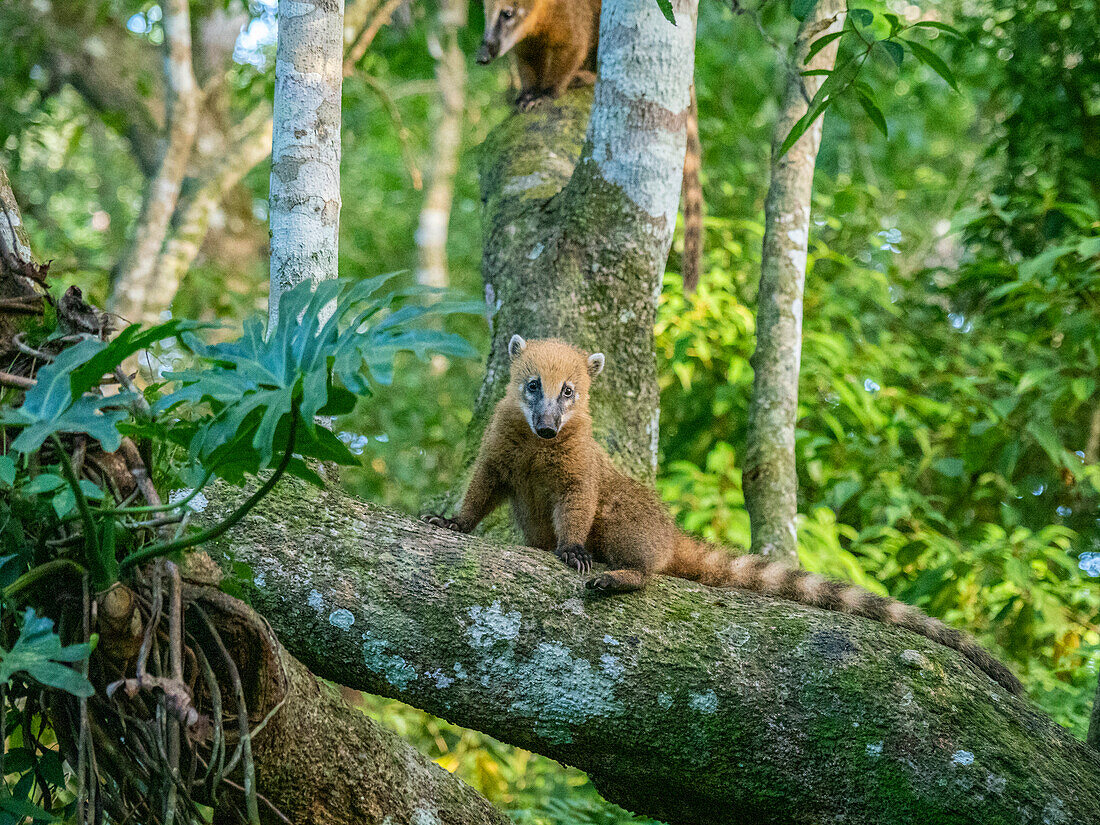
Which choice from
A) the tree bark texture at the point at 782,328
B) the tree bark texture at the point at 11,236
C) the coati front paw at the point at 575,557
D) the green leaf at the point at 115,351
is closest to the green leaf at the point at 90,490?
the green leaf at the point at 115,351

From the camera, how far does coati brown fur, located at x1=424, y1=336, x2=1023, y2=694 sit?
286 cm

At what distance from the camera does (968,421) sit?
5254 mm

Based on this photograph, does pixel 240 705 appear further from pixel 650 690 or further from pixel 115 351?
pixel 650 690

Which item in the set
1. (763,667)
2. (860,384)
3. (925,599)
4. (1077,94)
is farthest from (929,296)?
(763,667)

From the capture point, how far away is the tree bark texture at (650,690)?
6.71 feet

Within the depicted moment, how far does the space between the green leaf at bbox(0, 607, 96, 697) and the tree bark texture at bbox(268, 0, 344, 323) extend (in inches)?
55.5

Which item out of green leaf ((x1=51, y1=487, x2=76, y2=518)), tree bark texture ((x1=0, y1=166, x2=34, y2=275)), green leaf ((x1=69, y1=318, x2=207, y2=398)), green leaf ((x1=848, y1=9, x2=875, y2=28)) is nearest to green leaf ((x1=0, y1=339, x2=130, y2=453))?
green leaf ((x1=69, y1=318, x2=207, y2=398))

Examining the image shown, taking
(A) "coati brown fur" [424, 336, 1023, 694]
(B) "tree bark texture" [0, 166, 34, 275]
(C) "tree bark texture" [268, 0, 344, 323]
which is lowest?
(A) "coati brown fur" [424, 336, 1023, 694]

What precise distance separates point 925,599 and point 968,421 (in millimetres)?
1815

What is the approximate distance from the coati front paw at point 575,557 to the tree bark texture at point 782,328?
30.0 inches

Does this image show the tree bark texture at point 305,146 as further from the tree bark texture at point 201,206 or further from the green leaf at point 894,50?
the tree bark texture at point 201,206

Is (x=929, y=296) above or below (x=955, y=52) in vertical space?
below

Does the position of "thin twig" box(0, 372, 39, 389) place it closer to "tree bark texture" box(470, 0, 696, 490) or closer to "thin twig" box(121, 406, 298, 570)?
"thin twig" box(121, 406, 298, 570)

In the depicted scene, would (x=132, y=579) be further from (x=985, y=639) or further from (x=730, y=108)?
(x=730, y=108)
